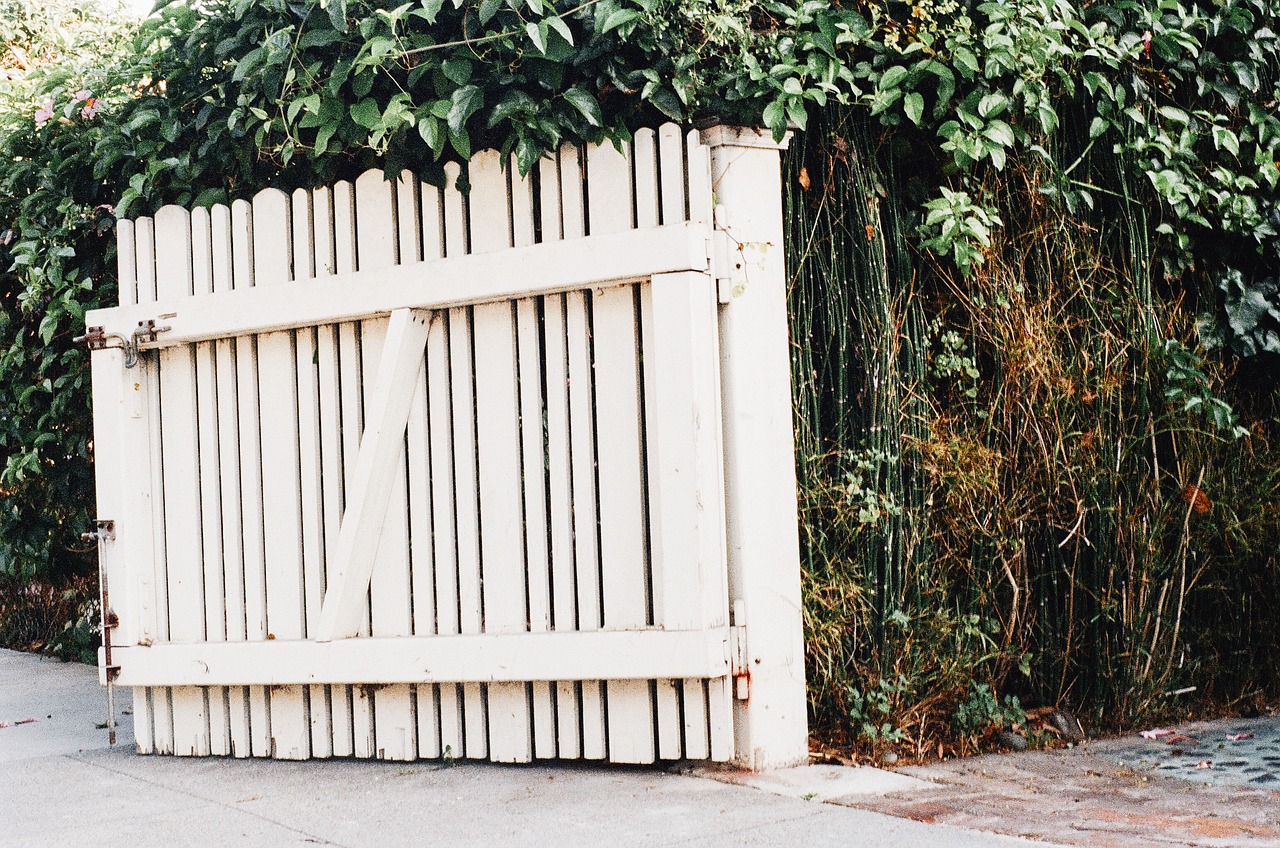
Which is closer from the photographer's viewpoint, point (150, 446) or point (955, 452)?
point (955, 452)

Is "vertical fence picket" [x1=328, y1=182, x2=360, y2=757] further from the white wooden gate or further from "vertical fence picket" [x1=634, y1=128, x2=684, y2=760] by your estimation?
"vertical fence picket" [x1=634, y1=128, x2=684, y2=760]

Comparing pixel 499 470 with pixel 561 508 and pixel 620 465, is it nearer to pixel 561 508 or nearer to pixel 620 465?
pixel 561 508

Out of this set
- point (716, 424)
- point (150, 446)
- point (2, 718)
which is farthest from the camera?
point (2, 718)

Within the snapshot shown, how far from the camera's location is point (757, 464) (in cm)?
362

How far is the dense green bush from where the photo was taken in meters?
3.62

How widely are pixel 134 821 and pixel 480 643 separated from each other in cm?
107

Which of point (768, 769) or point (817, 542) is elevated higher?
point (817, 542)

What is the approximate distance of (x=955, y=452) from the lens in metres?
3.96

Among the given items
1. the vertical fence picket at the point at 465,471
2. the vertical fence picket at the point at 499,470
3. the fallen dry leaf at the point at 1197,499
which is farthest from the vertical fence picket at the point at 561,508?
the fallen dry leaf at the point at 1197,499

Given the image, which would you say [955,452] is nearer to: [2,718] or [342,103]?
[342,103]

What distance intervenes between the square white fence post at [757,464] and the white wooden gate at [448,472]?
0.04ft

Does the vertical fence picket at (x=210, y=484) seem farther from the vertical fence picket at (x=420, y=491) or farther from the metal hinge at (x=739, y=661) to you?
the metal hinge at (x=739, y=661)

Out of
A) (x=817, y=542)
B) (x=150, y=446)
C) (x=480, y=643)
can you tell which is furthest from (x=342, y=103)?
(x=817, y=542)

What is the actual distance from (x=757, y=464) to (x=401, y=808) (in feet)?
4.62
